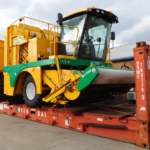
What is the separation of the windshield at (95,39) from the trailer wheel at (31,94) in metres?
1.77

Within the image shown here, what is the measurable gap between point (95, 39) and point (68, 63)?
1.13 meters

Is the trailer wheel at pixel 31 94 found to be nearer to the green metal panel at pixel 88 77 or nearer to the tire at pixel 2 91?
the green metal panel at pixel 88 77

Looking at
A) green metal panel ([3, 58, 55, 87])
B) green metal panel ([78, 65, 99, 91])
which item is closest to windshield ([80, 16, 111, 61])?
green metal panel ([3, 58, 55, 87])

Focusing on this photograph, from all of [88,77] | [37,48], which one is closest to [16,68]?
[37,48]

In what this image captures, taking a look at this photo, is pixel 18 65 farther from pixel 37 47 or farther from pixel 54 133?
pixel 54 133

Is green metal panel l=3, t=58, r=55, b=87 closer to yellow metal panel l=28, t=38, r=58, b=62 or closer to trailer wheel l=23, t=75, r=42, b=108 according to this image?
yellow metal panel l=28, t=38, r=58, b=62

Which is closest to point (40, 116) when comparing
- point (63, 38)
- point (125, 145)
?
point (63, 38)

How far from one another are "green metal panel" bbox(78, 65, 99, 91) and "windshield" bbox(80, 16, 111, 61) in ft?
4.44

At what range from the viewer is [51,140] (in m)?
3.80

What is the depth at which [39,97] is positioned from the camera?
5184 millimetres

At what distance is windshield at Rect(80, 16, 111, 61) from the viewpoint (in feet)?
16.3

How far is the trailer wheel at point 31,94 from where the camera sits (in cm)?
530

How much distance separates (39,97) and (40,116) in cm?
Answer: 66

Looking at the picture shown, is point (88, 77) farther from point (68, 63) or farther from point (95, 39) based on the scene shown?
point (95, 39)
